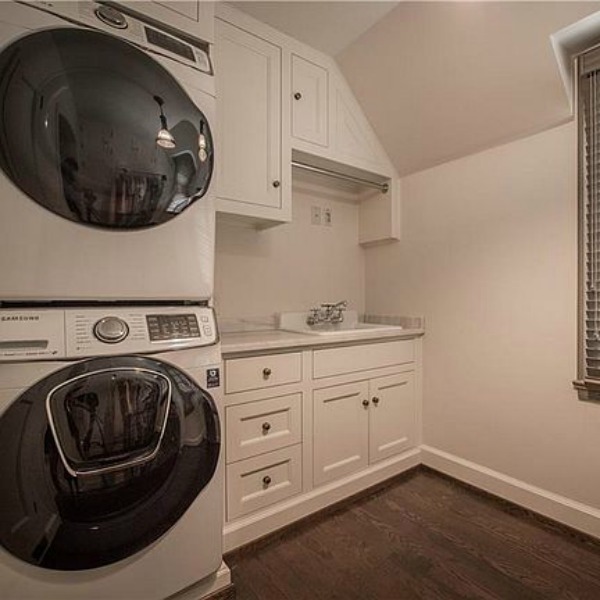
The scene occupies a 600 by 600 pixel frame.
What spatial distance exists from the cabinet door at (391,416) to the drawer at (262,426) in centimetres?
54

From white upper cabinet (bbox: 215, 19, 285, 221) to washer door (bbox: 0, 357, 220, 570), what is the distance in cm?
96

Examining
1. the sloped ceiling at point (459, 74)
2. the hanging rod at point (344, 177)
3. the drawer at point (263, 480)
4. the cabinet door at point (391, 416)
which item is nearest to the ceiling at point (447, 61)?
the sloped ceiling at point (459, 74)

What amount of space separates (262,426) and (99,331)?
85 cm

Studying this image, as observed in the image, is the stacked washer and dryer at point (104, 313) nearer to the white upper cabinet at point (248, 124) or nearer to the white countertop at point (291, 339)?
the white countertop at point (291, 339)

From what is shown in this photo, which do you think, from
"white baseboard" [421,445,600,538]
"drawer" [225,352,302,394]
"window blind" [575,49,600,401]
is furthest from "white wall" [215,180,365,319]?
"window blind" [575,49,600,401]

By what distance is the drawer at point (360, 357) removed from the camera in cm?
176

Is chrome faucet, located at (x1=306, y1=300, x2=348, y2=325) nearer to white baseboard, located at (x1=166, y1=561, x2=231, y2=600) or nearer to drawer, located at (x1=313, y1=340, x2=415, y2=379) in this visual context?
drawer, located at (x1=313, y1=340, x2=415, y2=379)

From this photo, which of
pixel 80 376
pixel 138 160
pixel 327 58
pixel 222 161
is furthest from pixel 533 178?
pixel 80 376

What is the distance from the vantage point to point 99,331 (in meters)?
0.96

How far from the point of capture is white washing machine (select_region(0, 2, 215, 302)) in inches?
34.9

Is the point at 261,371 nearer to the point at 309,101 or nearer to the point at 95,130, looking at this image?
the point at 95,130

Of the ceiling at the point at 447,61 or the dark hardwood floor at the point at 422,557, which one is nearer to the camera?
the dark hardwood floor at the point at 422,557

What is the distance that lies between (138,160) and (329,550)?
1.65 meters

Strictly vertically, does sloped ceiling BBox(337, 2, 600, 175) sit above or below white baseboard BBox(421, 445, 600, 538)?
above
